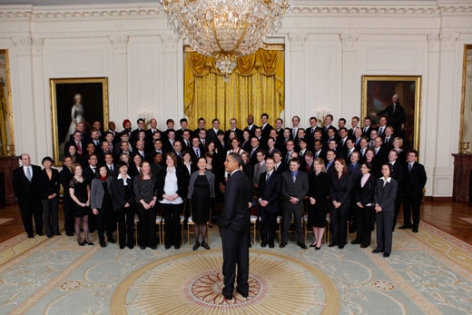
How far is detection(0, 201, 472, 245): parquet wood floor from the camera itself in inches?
305

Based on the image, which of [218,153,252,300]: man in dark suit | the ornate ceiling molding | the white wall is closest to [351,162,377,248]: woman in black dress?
[218,153,252,300]: man in dark suit

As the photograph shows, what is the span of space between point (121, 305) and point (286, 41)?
8613 mm

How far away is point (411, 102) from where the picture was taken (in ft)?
35.9

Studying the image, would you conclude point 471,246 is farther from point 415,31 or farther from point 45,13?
point 45,13

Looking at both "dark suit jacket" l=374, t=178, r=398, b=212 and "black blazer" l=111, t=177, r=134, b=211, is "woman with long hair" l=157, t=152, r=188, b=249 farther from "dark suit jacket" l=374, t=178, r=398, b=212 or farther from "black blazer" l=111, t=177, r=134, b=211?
"dark suit jacket" l=374, t=178, r=398, b=212

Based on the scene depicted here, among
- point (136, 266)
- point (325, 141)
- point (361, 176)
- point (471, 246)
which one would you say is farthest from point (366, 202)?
point (136, 266)

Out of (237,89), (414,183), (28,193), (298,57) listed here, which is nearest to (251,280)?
(414,183)

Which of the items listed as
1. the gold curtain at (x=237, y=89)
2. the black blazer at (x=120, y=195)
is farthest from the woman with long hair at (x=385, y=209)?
the gold curtain at (x=237, y=89)

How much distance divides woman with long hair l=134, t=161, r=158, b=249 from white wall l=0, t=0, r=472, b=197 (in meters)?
4.53

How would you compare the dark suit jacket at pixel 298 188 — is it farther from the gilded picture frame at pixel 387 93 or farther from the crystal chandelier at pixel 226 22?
the gilded picture frame at pixel 387 93

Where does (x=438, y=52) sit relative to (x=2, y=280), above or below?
above

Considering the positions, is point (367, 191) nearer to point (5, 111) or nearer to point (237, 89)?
point (237, 89)

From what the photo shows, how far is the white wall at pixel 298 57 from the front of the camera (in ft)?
35.1

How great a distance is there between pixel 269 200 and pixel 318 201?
2.96 ft
